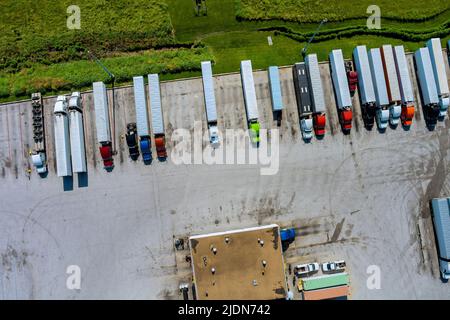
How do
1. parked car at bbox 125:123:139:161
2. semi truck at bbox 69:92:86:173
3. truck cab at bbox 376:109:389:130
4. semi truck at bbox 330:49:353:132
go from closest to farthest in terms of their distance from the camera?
semi truck at bbox 69:92:86:173
parked car at bbox 125:123:139:161
semi truck at bbox 330:49:353:132
truck cab at bbox 376:109:389:130

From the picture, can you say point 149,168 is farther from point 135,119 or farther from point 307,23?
point 307,23

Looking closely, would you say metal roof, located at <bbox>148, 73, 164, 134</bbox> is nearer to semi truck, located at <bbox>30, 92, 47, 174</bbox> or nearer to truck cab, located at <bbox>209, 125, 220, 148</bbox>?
truck cab, located at <bbox>209, 125, 220, 148</bbox>

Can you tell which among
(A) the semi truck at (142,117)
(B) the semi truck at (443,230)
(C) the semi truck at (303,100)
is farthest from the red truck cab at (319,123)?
(A) the semi truck at (142,117)

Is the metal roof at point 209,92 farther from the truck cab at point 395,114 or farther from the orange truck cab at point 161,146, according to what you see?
the truck cab at point 395,114

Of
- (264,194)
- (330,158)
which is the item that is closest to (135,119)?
(264,194)

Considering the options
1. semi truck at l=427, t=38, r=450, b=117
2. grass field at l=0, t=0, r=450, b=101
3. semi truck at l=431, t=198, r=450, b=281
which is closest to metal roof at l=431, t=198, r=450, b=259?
semi truck at l=431, t=198, r=450, b=281
